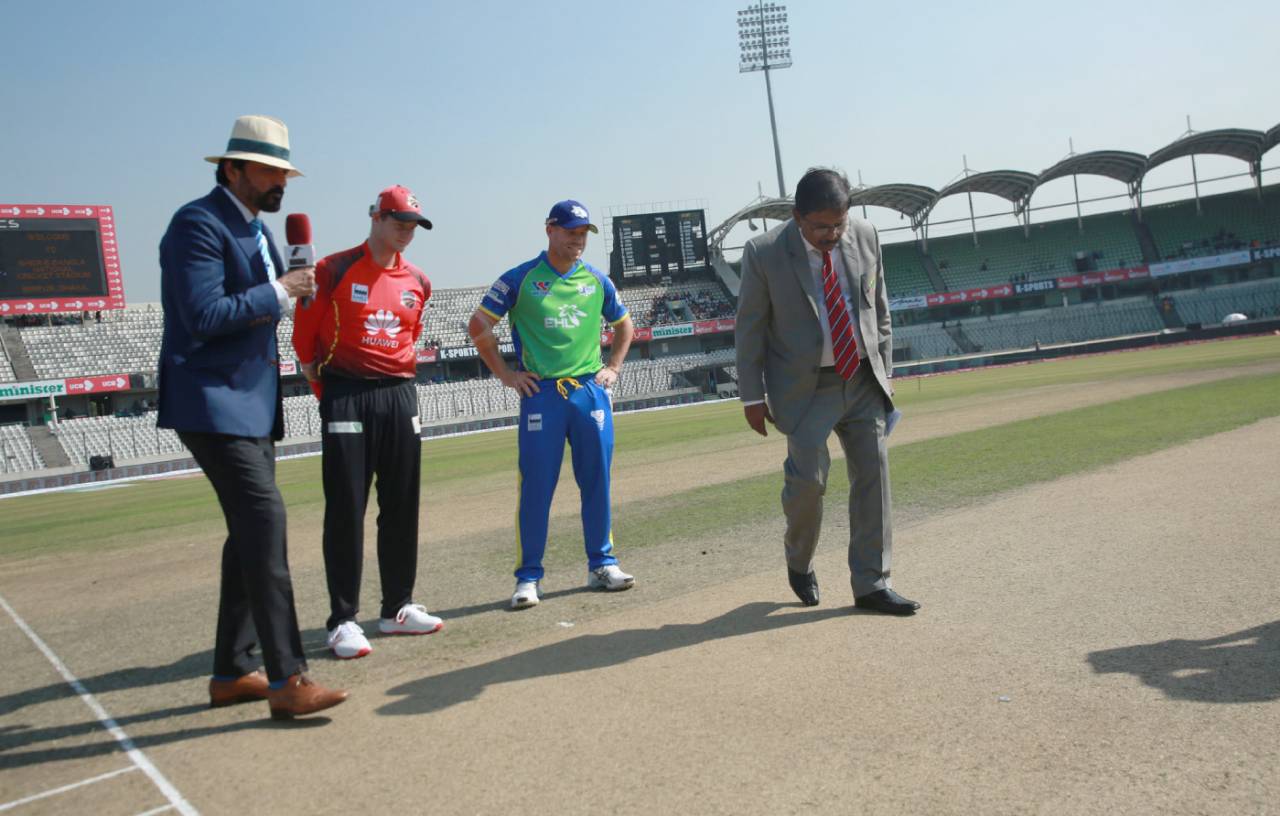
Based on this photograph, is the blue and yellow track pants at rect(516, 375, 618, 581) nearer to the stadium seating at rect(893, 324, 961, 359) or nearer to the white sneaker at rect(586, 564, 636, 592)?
the white sneaker at rect(586, 564, 636, 592)

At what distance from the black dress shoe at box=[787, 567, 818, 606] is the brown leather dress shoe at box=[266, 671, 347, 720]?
2136 millimetres

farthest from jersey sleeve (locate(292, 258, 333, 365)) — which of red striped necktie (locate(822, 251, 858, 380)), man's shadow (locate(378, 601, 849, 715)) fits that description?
red striped necktie (locate(822, 251, 858, 380))

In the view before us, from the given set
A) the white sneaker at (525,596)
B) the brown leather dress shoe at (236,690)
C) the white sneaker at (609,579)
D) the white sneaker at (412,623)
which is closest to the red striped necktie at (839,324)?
the white sneaker at (609,579)

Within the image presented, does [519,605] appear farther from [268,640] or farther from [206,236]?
[206,236]

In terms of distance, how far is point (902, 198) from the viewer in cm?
6425

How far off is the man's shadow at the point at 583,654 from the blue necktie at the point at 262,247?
1.74m

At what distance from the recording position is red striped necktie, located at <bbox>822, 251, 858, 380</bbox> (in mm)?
4398

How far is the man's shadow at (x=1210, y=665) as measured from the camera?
2820mm

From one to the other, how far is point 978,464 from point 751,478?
7.74ft

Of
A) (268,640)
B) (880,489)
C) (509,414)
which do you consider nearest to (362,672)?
(268,640)

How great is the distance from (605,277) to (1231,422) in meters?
8.47

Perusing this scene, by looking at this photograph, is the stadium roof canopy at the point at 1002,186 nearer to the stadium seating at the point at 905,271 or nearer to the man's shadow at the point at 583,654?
the stadium seating at the point at 905,271

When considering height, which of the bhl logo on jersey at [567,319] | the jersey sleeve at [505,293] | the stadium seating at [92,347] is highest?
the stadium seating at [92,347]

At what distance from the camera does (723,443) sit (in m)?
16.4
